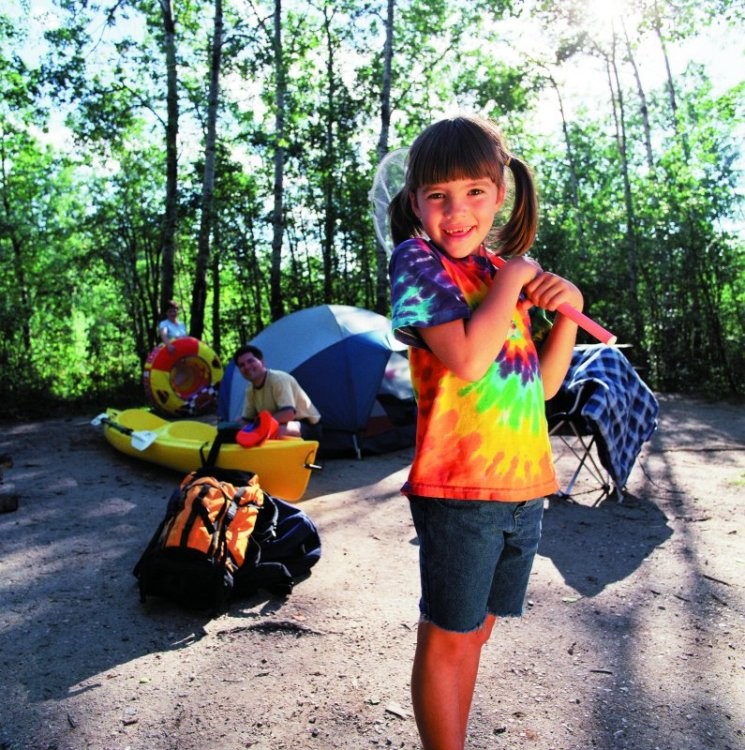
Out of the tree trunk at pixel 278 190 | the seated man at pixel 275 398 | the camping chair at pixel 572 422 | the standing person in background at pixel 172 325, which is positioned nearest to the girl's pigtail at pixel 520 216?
the camping chair at pixel 572 422

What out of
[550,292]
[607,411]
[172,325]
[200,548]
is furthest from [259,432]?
[172,325]

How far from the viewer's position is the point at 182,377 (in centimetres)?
897

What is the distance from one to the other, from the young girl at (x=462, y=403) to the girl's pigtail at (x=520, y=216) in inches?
2.7

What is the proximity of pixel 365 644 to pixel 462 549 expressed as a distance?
1.60 meters

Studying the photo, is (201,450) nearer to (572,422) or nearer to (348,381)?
(348,381)

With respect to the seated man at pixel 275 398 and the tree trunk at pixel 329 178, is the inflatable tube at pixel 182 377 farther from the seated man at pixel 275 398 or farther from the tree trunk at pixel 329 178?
the tree trunk at pixel 329 178

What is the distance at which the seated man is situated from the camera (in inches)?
218

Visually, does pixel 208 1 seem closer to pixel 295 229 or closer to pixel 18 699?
pixel 295 229

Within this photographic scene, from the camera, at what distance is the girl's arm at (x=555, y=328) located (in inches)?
52.2

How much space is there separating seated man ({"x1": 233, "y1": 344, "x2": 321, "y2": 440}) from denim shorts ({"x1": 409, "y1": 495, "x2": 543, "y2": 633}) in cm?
415

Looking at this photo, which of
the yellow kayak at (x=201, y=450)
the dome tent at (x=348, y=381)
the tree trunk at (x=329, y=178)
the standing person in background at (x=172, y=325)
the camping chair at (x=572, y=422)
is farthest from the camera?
the tree trunk at (x=329, y=178)

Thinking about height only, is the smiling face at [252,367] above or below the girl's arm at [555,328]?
below

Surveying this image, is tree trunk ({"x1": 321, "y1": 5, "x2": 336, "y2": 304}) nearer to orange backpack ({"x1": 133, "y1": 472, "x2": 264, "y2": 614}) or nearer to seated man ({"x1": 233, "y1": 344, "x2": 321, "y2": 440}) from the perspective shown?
seated man ({"x1": 233, "y1": 344, "x2": 321, "y2": 440})

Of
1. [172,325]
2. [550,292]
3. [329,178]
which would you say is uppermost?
[329,178]
